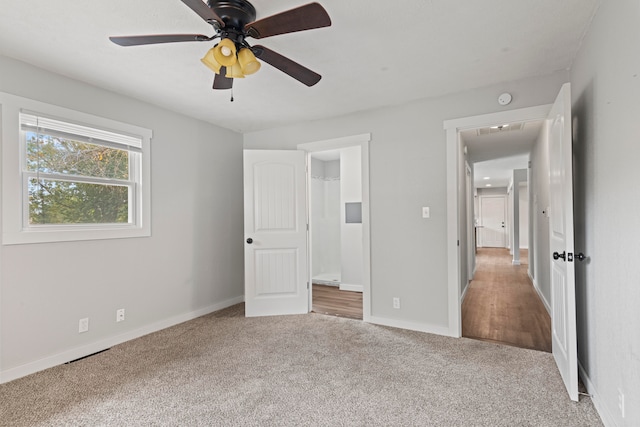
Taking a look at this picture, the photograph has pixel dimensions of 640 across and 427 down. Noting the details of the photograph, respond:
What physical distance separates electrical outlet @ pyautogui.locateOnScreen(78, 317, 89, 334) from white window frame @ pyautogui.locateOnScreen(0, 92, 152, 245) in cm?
70

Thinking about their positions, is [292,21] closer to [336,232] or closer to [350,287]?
[350,287]

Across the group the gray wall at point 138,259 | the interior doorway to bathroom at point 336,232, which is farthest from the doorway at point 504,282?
the gray wall at point 138,259

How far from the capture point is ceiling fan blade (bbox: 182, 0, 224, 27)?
140 cm

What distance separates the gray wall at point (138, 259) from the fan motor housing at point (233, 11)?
189 centimetres

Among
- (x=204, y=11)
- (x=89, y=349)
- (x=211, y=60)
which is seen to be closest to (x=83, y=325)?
(x=89, y=349)

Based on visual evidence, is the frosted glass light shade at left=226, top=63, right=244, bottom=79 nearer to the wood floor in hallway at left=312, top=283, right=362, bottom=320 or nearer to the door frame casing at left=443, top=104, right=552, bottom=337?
the door frame casing at left=443, top=104, right=552, bottom=337

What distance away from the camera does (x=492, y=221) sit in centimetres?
1216

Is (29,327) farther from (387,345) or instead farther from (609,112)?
(609,112)

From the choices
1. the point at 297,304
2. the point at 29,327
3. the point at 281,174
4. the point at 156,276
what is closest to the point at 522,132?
the point at 281,174

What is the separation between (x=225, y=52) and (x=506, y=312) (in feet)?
13.5

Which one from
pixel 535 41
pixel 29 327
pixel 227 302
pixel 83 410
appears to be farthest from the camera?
pixel 227 302

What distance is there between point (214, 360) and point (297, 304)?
1.47 m

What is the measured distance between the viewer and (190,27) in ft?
6.71

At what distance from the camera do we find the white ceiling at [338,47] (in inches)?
73.7
